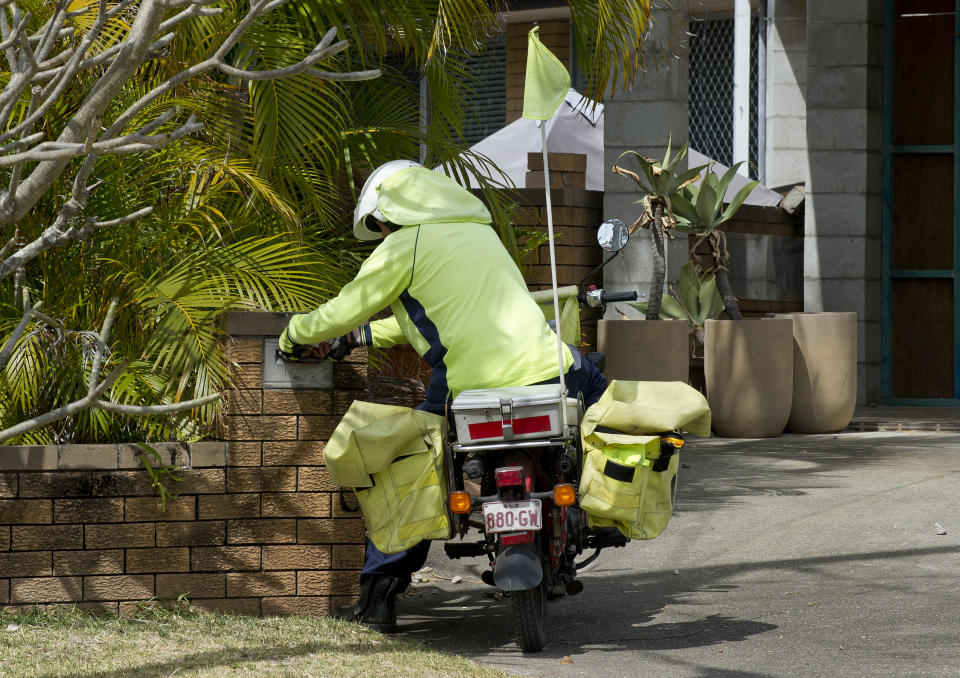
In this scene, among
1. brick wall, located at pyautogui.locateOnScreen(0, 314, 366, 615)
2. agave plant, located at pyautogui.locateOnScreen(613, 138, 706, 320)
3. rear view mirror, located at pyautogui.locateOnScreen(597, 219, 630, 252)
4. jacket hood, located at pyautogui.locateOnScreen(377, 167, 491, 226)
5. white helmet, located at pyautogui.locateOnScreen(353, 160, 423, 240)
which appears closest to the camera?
jacket hood, located at pyautogui.locateOnScreen(377, 167, 491, 226)

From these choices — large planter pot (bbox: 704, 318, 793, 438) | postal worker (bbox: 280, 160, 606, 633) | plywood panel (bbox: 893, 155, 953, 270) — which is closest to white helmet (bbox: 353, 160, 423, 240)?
postal worker (bbox: 280, 160, 606, 633)

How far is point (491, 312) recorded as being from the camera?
5121mm

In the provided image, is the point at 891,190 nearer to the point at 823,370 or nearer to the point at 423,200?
the point at 823,370

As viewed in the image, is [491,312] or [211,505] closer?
[491,312]

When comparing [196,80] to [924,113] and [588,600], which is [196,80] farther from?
[924,113]

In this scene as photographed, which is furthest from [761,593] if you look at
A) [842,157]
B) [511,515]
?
[842,157]

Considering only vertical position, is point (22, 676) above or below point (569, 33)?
below

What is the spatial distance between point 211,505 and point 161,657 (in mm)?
908

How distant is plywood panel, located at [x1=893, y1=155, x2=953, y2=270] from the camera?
44.4ft

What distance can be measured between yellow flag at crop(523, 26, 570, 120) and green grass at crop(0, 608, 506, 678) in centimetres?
203

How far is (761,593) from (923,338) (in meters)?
8.41

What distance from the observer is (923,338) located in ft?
44.8

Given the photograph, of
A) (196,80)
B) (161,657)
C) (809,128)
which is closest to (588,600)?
(161,657)

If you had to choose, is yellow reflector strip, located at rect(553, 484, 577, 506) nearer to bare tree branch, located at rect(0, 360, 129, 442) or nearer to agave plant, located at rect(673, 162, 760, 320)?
bare tree branch, located at rect(0, 360, 129, 442)
